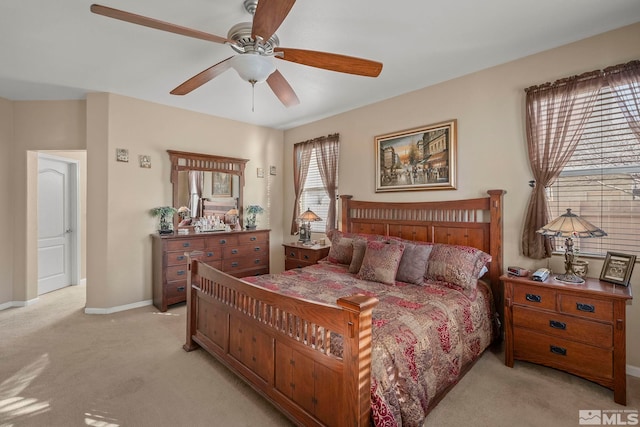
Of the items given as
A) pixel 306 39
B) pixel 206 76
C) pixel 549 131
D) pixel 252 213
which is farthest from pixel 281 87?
pixel 252 213

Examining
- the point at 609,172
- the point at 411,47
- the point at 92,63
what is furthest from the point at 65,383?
the point at 609,172

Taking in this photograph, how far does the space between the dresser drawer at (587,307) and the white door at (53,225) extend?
22.6 feet

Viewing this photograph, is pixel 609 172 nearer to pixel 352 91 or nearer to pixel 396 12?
pixel 396 12

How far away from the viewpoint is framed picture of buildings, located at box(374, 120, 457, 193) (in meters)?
3.53

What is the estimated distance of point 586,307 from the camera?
2.29 m

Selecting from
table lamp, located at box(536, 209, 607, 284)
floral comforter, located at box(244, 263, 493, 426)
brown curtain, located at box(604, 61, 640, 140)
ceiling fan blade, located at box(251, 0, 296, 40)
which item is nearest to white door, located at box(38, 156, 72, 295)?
floral comforter, located at box(244, 263, 493, 426)

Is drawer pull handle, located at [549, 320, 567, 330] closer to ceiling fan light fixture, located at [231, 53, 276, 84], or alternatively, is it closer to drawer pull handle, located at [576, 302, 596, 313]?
drawer pull handle, located at [576, 302, 596, 313]

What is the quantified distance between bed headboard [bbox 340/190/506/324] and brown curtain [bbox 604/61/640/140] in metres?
1.07

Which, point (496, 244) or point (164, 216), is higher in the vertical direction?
point (164, 216)

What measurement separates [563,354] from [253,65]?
10.8ft

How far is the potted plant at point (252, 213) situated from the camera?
5242 millimetres

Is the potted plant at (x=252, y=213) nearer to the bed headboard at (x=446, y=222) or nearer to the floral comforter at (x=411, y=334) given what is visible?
the bed headboard at (x=446, y=222)

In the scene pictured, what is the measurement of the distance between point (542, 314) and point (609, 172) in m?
1.37

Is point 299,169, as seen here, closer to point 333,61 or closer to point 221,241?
point 221,241
